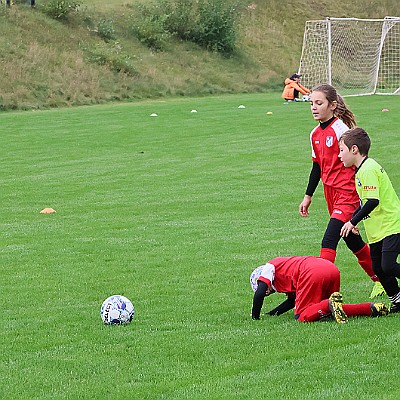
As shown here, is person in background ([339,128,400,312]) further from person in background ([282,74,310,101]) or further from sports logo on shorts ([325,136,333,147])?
person in background ([282,74,310,101])

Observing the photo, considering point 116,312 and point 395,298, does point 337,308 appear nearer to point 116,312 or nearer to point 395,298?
point 395,298

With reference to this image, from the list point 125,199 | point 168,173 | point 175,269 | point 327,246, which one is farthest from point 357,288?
point 168,173

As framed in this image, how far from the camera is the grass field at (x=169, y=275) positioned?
5617mm

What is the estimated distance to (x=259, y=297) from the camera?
23.7 feet

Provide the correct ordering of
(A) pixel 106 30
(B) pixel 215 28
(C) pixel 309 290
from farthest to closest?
(B) pixel 215 28
(A) pixel 106 30
(C) pixel 309 290

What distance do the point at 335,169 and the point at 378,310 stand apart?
64.5 inches

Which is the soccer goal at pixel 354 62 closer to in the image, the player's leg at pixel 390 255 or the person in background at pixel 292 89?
the person in background at pixel 292 89

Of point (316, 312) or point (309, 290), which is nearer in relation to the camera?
point (316, 312)

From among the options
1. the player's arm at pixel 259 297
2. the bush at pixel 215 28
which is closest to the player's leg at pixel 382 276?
the player's arm at pixel 259 297

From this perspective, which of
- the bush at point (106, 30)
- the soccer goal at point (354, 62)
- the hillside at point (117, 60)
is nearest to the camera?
the hillside at point (117, 60)

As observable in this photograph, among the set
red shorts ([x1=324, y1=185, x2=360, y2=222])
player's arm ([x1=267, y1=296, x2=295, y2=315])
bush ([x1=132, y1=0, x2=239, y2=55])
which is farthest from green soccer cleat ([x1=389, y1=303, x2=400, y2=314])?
bush ([x1=132, y1=0, x2=239, y2=55])

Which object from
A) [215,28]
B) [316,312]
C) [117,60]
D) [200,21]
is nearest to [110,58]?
[117,60]

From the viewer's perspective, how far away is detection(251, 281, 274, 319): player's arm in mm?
7217

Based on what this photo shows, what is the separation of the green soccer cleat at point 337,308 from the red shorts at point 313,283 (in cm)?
26
